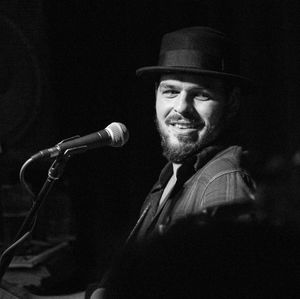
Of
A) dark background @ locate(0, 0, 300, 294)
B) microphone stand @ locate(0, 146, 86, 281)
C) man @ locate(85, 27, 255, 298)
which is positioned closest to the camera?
microphone stand @ locate(0, 146, 86, 281)

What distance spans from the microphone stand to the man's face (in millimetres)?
587

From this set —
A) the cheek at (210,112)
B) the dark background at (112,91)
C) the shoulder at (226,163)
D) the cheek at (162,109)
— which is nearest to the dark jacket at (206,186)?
the shoulder at (226,163)

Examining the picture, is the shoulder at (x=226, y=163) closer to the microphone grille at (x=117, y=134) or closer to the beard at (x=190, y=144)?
the beard at (x=190, y=144)

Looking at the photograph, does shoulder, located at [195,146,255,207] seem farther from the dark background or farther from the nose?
the dark background

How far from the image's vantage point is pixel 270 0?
326cm

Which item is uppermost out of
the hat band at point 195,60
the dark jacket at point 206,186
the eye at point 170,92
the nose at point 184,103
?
the hat band at point 195,60

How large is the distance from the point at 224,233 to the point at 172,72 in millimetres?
1695

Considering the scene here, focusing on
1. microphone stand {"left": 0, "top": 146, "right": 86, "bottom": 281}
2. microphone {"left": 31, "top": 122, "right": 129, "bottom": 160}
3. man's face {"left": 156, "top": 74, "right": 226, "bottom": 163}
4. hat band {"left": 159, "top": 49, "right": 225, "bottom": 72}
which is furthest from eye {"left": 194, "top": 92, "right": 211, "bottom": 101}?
microphone stand {"left": 0, "top": 146, "right": 86, "bottom": 281}

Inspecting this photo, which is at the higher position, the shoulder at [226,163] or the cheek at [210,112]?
the cheek at [210,112]

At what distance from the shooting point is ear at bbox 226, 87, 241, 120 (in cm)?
225

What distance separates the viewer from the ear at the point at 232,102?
2.25m

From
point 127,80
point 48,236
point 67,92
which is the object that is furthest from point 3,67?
point 48,236

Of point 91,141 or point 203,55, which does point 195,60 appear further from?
point 91,141

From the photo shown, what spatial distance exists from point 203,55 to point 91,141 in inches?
25.0
